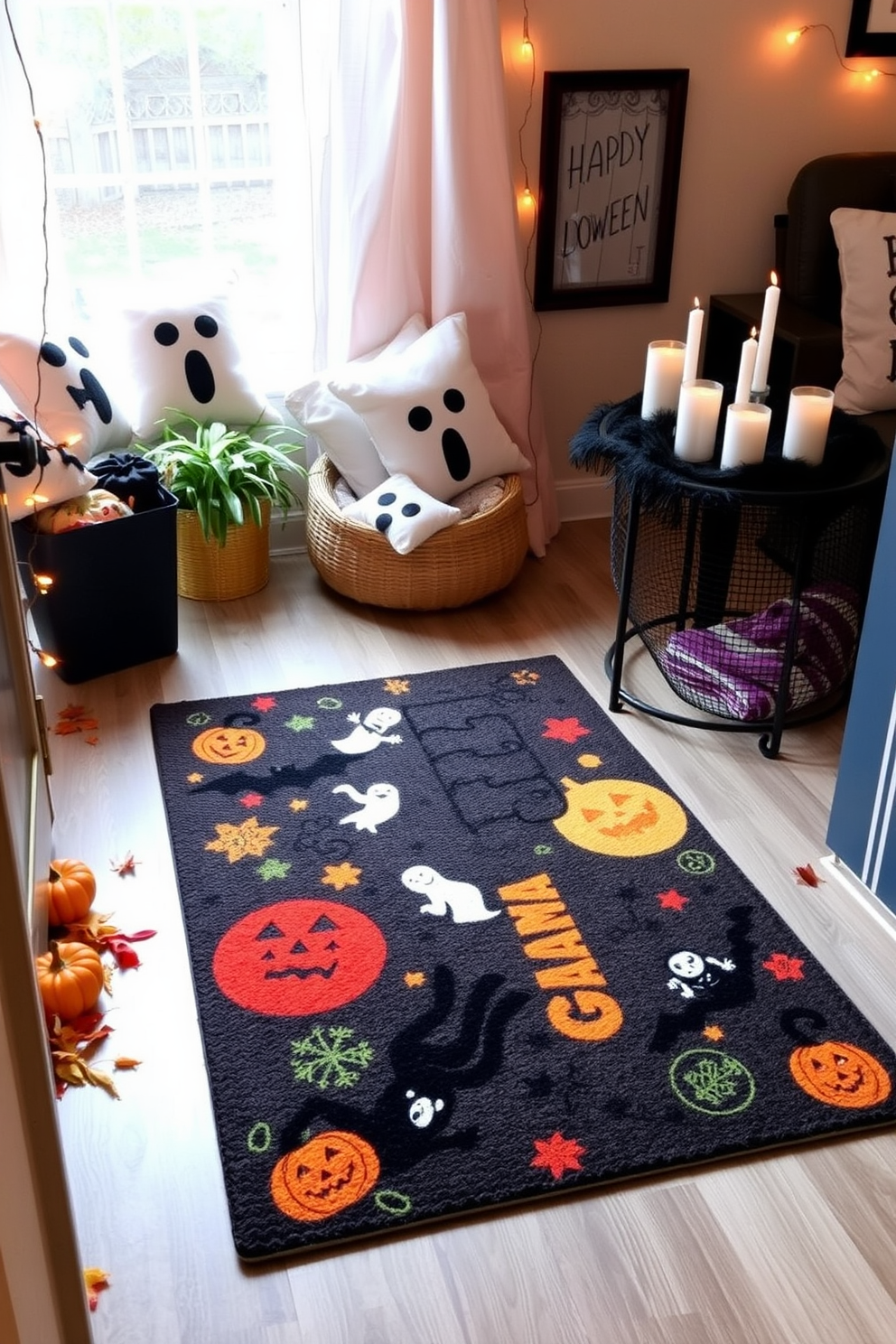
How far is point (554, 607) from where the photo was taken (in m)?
3.32

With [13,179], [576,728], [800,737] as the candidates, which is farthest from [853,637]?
[13,179]

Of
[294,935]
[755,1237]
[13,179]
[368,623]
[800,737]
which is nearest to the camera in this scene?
[755,1237]

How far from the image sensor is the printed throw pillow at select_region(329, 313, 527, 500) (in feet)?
10.4

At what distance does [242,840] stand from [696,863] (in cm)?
85

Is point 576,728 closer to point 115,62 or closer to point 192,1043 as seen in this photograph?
point 192,1043

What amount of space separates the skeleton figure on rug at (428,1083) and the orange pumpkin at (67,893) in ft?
1.87

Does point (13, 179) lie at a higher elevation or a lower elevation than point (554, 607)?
higher

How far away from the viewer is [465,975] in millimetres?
2092

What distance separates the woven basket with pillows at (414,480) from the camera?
313 cm

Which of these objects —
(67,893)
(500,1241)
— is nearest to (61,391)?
(67,893)

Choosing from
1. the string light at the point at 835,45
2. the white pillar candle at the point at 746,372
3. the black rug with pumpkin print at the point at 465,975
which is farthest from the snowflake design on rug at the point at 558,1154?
the string light at the point at 835,45

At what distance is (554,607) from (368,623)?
1.60 ft

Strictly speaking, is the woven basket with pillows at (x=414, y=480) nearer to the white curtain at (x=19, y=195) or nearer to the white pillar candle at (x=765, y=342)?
the white curtain at (x=19, y=195)

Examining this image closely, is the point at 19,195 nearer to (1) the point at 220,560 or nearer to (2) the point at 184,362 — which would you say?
(2) the point at 184,362
